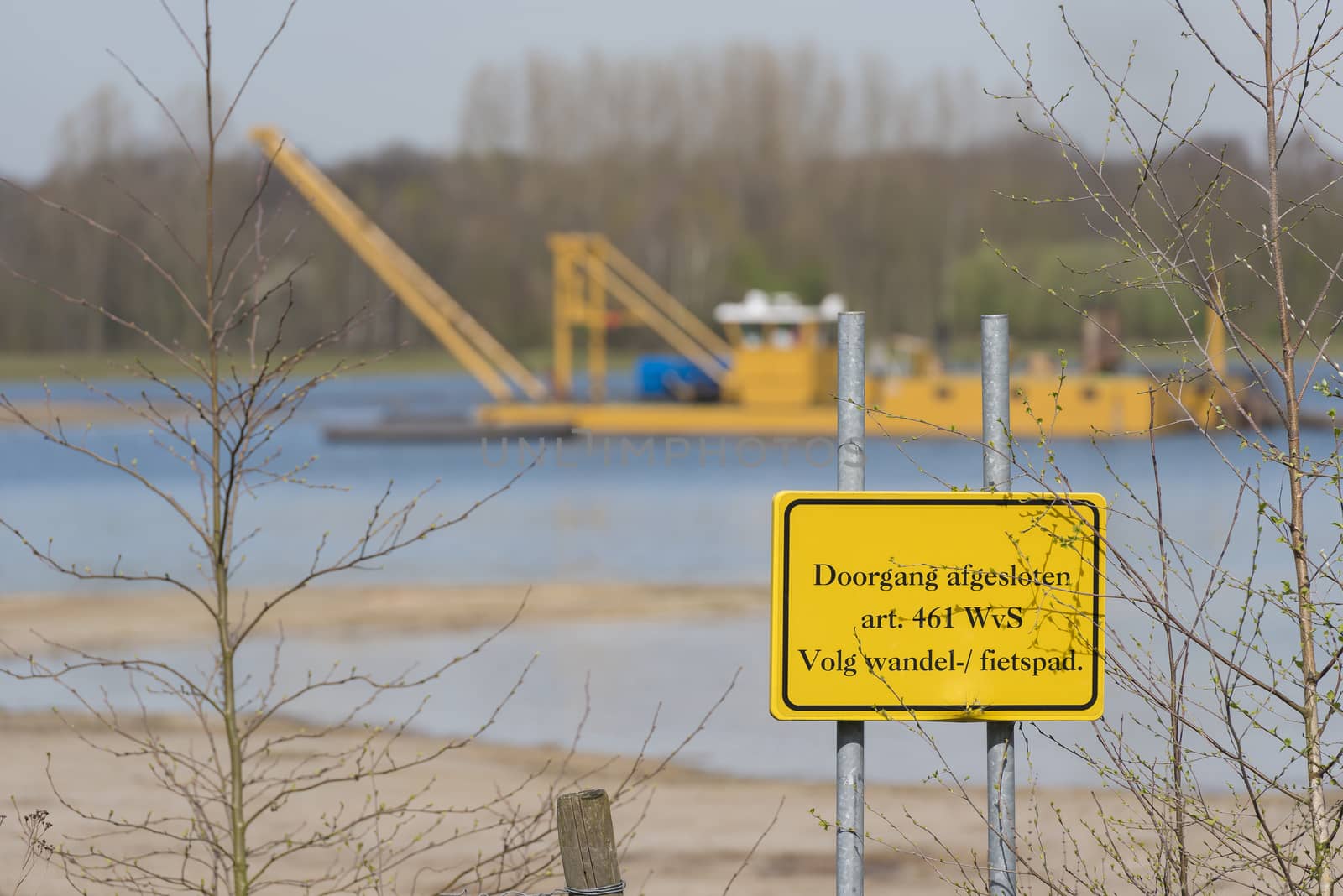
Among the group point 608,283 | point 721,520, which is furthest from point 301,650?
point 608,283

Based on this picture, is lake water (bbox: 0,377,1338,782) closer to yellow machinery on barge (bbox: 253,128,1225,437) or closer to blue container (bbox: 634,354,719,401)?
yellow machinery on barge (bbox: 253,128,1225,437)

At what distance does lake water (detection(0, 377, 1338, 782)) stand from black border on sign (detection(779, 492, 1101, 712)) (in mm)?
96

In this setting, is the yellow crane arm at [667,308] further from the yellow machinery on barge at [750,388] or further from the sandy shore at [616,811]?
the sandy shore at [616,811]

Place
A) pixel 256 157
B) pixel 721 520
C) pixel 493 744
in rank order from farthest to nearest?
pixel 256 157 → pixel 721 520 → pixel 493 744

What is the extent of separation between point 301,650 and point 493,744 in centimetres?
427

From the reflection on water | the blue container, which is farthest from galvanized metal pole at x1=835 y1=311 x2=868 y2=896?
the blue container

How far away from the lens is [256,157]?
65188 mm

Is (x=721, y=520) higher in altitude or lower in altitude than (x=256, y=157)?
lower

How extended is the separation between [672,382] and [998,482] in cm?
4875

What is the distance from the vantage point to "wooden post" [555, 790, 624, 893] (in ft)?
9.61

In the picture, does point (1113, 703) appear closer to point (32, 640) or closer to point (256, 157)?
point (32, 640)

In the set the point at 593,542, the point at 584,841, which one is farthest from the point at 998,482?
the point at 593,542

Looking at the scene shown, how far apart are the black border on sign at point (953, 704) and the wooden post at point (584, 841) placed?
1.67ft

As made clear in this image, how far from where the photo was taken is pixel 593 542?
23.9 meters
